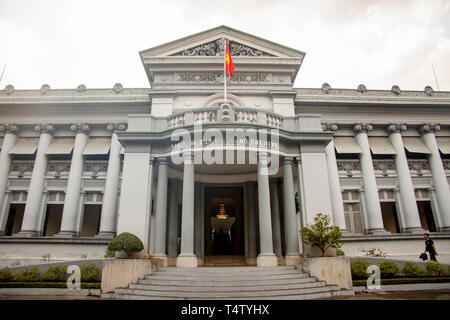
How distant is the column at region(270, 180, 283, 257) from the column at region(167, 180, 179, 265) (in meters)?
5.63

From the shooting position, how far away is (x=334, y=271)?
10266 millimetres

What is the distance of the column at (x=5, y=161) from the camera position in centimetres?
1984

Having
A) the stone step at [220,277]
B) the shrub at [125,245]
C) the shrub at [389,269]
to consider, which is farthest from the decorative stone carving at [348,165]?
the shrub at [125,245]

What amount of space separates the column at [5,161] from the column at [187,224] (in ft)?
49.9

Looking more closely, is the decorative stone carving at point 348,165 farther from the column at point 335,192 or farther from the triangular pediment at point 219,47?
the triangular pediment at point 219,47

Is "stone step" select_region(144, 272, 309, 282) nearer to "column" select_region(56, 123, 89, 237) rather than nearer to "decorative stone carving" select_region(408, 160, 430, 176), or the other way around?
"column" select_region(56, 123, 89, 237)

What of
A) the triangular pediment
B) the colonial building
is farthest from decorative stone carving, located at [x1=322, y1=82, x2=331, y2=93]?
the triangular pediment

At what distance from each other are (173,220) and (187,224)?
14.0ft

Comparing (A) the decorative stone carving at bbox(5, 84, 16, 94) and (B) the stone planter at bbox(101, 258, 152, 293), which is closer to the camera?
(B) the stone planter at bbox(101, 258, 152, 293)

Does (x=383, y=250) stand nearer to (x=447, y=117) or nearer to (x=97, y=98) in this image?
(x=447, y=117)

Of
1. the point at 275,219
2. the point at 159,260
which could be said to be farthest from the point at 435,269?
the point at 159,260

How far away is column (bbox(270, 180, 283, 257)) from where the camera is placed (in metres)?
16.6

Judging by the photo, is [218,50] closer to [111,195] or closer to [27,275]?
[111,195]
